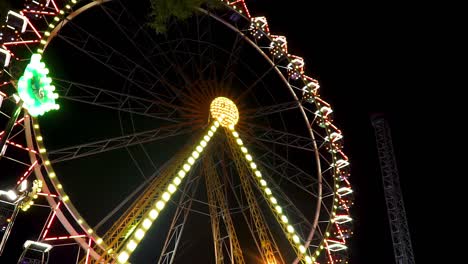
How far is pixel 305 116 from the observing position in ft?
59.2

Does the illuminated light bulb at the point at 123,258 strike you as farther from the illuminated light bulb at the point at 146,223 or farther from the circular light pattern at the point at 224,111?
the circular light pattern at the point at 224,111

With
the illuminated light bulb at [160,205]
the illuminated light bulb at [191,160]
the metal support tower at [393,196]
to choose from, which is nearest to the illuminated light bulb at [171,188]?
the illuminated light bulb at [160,205]

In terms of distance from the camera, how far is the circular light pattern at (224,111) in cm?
1463

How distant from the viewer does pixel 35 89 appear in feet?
27.9

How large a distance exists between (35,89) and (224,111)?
7.22 meters

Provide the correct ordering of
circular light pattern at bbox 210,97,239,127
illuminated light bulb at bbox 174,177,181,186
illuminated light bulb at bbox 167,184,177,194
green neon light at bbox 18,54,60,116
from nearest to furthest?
green neon light at bbox 18,54,60,116
illuminated light bulb at bbox 167,184,177,194
illuminated light bulb at bbox 174,177,181,186
circular light pattern at bbox 210,97,239,127

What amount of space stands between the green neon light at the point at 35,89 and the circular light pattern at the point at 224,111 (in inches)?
253

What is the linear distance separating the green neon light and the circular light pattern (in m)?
6.43

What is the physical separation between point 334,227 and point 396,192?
23.0 ft

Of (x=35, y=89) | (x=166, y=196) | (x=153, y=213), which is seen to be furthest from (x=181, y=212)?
(x=35, y=89)

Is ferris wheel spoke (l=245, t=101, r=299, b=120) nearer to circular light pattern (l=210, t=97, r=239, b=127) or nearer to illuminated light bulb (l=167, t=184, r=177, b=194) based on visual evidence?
circular light pattern (l=210, t=97, r=239, b=127)

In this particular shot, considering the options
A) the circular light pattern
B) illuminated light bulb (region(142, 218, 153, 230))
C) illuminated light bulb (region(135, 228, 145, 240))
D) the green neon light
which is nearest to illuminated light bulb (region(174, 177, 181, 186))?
illuminated light bulb (region(142, 218, 153, 230))

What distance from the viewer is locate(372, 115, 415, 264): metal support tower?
65.1ft

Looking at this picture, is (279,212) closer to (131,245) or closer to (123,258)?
(131,245)
